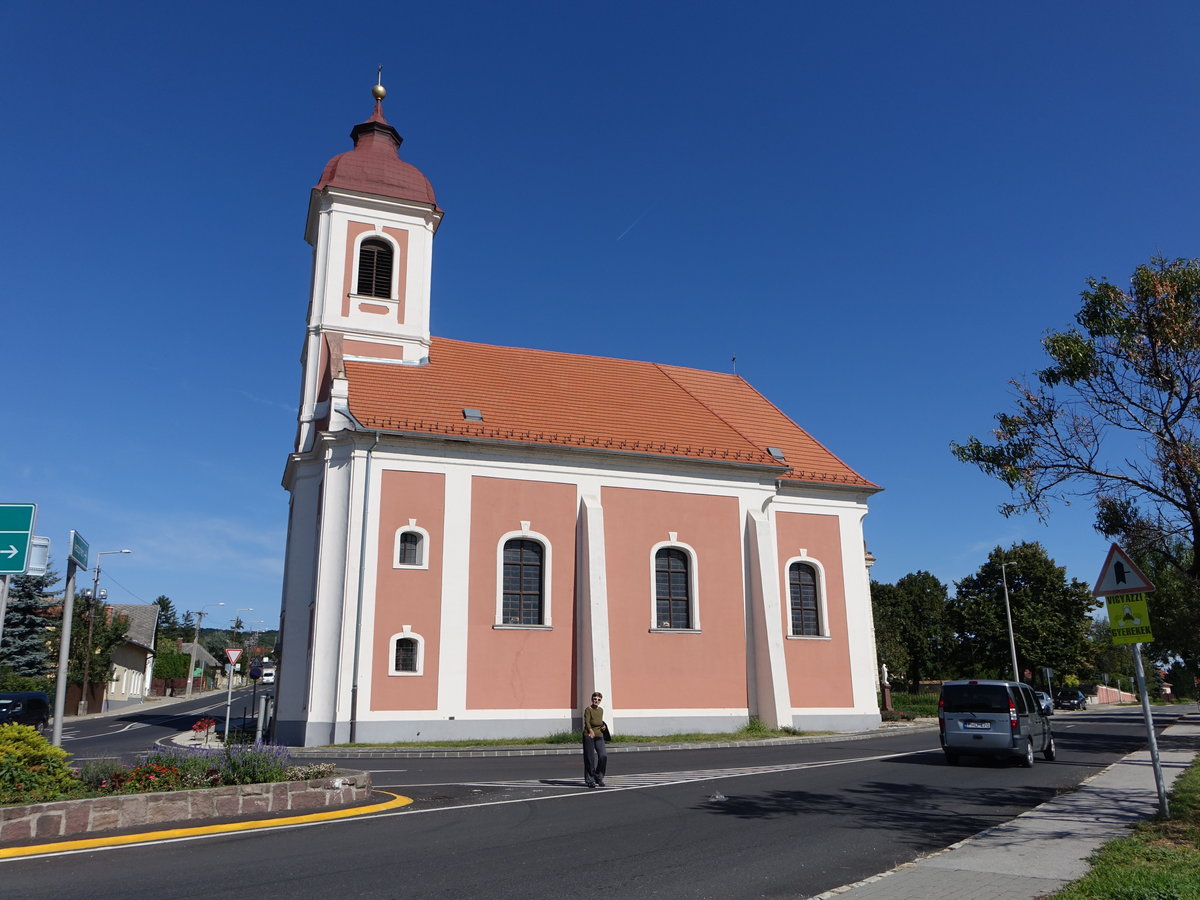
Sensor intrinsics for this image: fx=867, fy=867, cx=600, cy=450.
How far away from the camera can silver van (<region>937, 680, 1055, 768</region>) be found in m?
16.4

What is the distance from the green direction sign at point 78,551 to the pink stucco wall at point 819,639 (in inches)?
825

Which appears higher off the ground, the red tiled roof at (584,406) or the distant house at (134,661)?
the red tiled roof at (584,406)

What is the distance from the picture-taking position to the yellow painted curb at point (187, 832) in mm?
8500

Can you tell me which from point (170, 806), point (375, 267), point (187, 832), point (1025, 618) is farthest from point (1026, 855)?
point (1025, 618)

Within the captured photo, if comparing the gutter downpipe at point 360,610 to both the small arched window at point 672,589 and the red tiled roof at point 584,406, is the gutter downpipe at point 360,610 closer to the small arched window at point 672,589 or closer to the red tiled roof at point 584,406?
the red tiled roof at point 584,406

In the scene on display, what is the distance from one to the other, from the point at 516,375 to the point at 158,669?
6126 cm

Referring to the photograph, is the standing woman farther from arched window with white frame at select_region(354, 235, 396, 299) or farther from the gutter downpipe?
arched window with white frame at select_region(354, 235, 396, 299)

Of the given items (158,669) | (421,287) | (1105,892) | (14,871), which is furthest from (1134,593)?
(158,669)

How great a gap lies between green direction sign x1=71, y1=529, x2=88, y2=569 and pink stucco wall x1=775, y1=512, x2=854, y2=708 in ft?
68.8

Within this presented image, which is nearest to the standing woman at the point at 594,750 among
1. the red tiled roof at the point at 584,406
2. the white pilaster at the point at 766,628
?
the red tiled roof at the point at 584,406

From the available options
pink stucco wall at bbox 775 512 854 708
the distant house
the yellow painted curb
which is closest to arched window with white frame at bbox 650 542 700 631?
pink stucco wall at bbox 775 512 854 708

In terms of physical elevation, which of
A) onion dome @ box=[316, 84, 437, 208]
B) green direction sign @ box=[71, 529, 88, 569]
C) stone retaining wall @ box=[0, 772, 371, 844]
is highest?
onion dome @ box=[316, 84, 437, 208]

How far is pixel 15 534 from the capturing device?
10.8 metres

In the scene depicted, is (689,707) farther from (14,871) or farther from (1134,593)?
(14,871)
